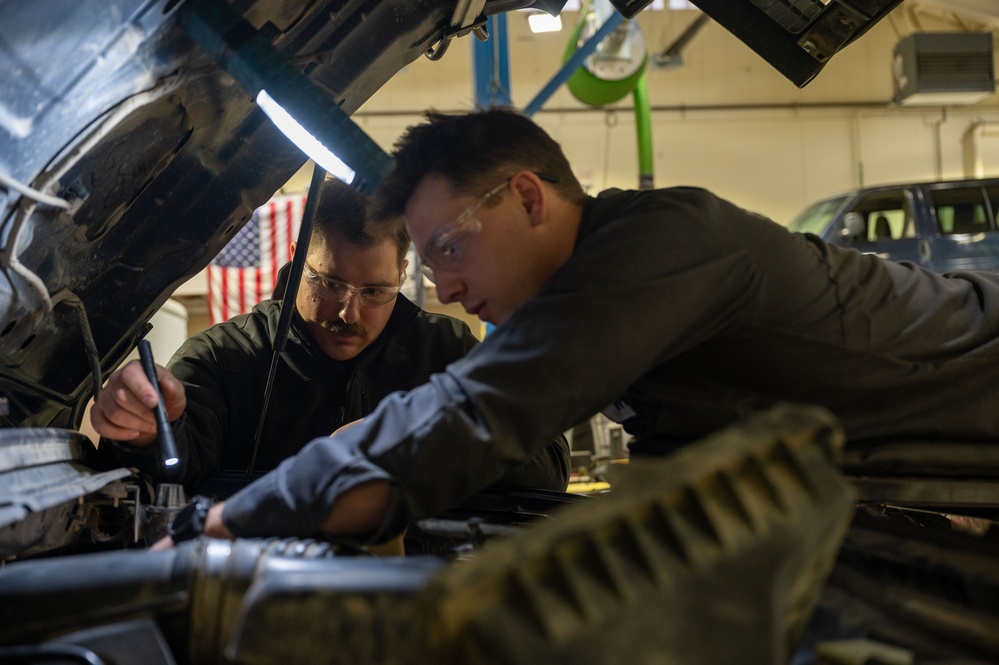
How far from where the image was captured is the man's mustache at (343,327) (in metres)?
2.25

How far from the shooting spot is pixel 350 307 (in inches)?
87.2

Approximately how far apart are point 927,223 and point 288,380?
6057mm

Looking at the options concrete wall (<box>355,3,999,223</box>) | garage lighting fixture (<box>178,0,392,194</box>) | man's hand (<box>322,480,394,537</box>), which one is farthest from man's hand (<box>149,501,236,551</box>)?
concrete wall (<box>355,3,999,223</box>)

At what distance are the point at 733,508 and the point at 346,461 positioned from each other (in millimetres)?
601

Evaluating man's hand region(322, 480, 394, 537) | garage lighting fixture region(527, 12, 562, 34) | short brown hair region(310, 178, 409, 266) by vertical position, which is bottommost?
man's hand region(322, 480, 394, 537)

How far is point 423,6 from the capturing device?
1.56 meters

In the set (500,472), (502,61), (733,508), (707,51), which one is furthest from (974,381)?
(707,51)

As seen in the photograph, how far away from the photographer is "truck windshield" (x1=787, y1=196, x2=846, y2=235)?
676cm

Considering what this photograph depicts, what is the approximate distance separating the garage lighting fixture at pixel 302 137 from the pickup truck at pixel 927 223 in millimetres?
5895

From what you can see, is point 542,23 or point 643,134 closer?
point 542,23

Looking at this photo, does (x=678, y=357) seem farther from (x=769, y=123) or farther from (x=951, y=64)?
(x=769, y=123)

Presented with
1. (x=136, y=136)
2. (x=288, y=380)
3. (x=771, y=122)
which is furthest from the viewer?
(x=771, y=122)

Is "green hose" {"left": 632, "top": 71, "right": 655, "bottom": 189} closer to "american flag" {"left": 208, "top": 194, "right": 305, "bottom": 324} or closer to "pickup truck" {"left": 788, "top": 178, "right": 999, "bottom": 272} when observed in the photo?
"pickup truck" {"left": 788, "top": 178, "right": 999, "bottom": 272}

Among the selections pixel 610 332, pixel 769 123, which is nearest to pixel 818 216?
pixel 769 123
